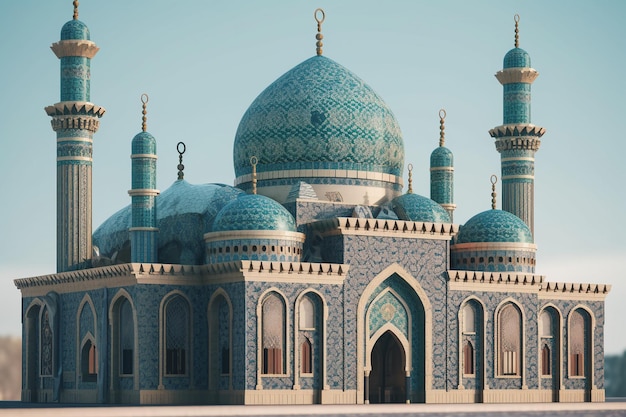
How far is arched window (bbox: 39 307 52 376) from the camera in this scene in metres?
34.2

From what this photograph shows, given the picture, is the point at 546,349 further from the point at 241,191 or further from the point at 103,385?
the point at 103,385

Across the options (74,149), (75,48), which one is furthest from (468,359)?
(75,48)

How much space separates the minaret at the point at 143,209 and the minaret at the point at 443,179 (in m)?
7.97

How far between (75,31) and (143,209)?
5.30 metres

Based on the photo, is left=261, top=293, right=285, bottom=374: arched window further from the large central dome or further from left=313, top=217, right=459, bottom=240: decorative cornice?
the large central dome

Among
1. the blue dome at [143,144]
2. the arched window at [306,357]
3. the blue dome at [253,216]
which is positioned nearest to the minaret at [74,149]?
the blue dome at [143,144]

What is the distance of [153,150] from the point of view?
106 ft

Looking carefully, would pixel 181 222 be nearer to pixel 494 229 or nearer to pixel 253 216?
pixel 253 216

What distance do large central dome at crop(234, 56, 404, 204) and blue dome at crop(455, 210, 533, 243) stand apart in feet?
6.90

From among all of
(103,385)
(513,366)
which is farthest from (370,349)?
(103,385)

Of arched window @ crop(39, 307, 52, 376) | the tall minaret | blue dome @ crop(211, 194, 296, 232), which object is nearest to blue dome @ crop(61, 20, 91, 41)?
blue dome @ crop(211, 194, 296, 232)

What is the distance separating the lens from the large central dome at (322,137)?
33844 millimetres

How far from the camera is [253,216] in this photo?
3059 cm

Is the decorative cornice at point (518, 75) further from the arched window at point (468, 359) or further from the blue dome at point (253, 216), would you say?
the blue dome at point (253, 216)
